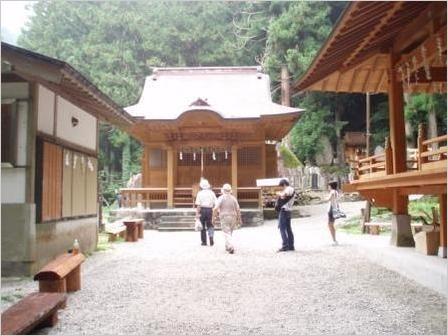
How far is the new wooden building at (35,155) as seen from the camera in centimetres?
716

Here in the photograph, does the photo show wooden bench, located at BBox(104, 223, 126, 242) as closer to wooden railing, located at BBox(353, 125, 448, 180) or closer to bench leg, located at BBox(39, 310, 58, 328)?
wooden railing, located at BBox(353, 125, 448, 180)

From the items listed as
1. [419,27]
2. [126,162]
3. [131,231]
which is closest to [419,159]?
[419,27]

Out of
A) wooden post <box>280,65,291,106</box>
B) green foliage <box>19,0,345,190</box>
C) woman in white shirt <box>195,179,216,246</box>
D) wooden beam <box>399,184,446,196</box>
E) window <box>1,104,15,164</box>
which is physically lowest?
woman in white shirt <box>195,179,216,246</box>

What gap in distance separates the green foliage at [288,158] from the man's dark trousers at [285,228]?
51.9ft

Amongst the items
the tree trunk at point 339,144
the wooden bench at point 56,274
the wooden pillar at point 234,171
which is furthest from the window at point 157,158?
the wooden bench at point 56,274

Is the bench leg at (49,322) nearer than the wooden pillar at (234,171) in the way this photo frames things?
Yes

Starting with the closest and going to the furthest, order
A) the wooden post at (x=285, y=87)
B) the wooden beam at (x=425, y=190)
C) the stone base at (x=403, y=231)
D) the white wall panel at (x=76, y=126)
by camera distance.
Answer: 1. the wooden beam at (x=425, y=190)
2. the stone base at (x=403, y=231)
3. the white wall panel at (x=76, y=126)
4. the wooden post at (x=285, y=87)

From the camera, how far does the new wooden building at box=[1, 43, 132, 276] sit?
23.5 feet

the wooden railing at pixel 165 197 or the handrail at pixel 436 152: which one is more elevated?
the handrail at pixel 436 152

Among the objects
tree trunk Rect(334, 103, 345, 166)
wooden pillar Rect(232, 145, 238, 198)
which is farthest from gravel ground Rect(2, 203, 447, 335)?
tree trunk Rect(334, 103, 345, 166)

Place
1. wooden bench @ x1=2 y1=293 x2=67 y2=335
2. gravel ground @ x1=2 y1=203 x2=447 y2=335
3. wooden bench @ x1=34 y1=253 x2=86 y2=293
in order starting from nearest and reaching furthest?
wooden bench @ x1=2 y1=293 x2=67 y2=335
gravel ground @ x1=2 y1=203 x2=447 y2=335
wooden bench @ x1=34 y1=253 x2=86 y2=293

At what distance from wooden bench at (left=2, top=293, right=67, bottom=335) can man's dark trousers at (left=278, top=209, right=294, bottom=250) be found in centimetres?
585

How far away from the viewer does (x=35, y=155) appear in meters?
7.62

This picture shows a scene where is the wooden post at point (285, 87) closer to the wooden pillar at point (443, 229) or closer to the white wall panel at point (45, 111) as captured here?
the white wall panel at point (45, 111)
